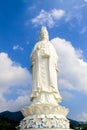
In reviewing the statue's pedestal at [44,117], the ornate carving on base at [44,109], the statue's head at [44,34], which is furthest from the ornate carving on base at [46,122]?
the statue's head at [44,34]

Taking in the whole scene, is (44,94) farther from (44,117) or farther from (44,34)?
(44,34)

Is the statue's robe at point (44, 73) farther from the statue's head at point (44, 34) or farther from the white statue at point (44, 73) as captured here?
the statue's head at point (44, 34)

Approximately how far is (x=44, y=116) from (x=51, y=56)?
9.77 ft

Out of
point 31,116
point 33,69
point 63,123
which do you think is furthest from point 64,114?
point 33,69

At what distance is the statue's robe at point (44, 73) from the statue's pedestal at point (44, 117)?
50cm

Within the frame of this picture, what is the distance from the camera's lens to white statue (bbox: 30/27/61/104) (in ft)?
41.8

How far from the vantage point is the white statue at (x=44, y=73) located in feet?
41.8

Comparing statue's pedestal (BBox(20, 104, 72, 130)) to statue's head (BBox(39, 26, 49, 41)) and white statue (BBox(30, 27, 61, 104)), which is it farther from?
statue's head (BBox(39, 26, 49, 41))

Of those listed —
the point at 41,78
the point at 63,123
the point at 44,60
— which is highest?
the point at 44,60

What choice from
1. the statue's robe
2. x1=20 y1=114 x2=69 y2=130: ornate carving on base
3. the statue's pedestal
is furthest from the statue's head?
x1=20 y1=114 x2=69 y2=130: ornate carving on base

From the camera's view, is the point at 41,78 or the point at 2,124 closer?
the point at 41,78

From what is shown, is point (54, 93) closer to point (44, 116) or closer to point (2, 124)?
point (44, 116)

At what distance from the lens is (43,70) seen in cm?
1330

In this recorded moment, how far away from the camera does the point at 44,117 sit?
11.9m
